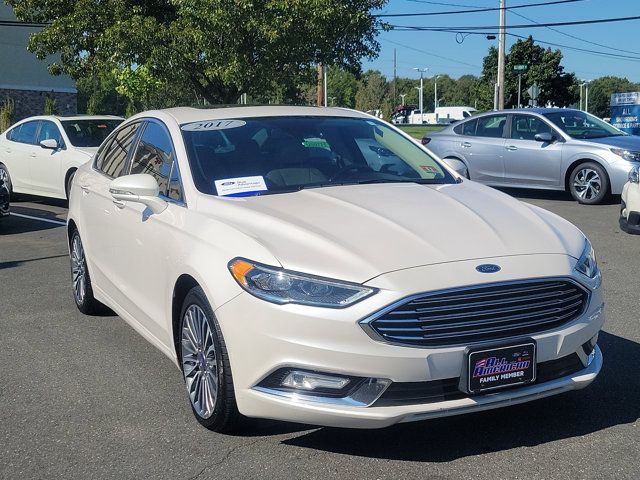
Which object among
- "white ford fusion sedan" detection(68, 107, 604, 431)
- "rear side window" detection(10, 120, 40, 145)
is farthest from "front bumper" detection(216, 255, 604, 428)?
"rear side window" detection(10, 120, 40, 145)

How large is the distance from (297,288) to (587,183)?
34.4 feet

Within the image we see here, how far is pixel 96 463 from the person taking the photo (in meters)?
3.66

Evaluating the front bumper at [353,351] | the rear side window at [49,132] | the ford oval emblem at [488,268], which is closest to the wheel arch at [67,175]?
the rear side window at [49,132]

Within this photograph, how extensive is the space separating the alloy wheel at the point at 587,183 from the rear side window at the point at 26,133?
9297 millimetres

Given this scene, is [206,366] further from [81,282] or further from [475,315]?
[81,282]

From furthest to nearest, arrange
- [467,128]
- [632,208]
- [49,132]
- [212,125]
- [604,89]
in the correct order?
[604,89]
[467,128]
[49,132]
[632,208]
[212,125]

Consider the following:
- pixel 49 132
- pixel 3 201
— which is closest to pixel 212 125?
pixel 3 201

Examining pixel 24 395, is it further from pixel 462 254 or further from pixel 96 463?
pixel 462 254

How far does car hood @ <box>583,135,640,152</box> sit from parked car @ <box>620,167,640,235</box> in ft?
12.2

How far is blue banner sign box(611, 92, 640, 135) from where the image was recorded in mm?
33062

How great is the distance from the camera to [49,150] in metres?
13.5

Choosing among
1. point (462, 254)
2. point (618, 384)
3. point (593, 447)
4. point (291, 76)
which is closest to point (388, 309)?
point (462, 254)

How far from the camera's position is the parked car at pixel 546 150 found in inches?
496

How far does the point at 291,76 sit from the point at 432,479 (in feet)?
63.6
